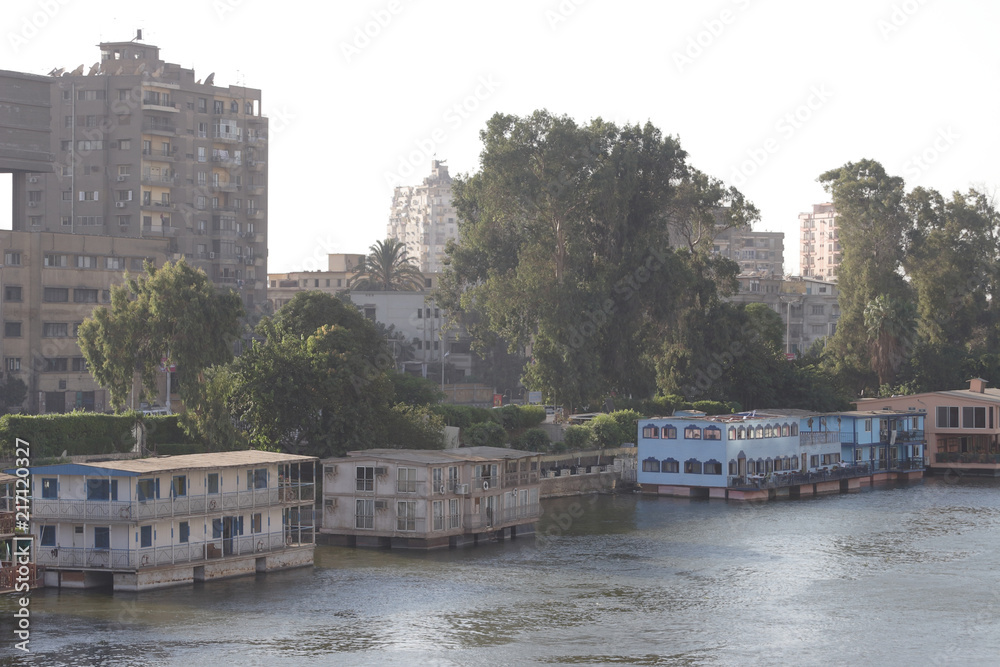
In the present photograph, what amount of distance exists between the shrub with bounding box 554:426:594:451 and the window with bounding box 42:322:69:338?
152ft

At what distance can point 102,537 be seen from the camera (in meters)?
51.1

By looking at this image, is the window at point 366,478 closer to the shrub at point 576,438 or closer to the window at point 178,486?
the window at point 178,486

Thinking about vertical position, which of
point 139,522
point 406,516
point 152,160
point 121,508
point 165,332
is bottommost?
point 406,516

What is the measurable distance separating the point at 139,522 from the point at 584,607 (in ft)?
55.2

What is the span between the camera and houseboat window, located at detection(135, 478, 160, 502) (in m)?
51.0

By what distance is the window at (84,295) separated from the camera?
115 metres

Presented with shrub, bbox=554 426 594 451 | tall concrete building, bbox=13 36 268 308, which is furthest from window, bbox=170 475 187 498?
tall concrete building, bbox=13 36 268 308

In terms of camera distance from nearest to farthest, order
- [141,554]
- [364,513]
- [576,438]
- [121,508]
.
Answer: [121,508], [141,554], [364,513], [576,438]

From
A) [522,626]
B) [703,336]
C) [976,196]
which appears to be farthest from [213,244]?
[522,626]

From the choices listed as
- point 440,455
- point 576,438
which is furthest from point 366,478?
point 576,438

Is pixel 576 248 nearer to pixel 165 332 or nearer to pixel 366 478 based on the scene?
pixel 165 332

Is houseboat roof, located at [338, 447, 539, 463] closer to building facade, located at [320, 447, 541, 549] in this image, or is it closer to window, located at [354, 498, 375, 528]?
building facade, located at [320, 447, 541, 549]

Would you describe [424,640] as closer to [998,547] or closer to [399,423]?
[399,423]

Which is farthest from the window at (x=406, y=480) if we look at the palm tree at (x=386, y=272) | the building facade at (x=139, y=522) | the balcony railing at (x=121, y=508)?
the palm tree at (x=386, y=272)
